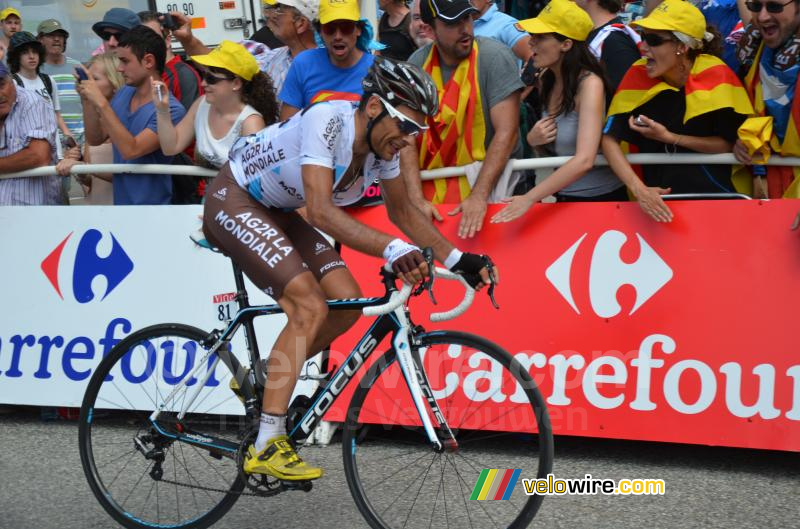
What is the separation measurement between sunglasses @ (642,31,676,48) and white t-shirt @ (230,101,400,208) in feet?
5.56

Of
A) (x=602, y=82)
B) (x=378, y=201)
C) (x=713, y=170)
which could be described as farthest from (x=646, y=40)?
(x=378, y=201)

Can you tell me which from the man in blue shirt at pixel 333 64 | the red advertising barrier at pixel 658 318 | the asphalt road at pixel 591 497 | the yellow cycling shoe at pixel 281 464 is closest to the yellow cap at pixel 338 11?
the man in blue shirt at pixel 333 64

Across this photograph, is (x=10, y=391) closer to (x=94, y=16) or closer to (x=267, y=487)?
(x=267, y=487)

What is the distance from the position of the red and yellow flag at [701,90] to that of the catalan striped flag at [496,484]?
2108mm

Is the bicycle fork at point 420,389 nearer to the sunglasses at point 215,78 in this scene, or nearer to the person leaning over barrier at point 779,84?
the person leaning over barrier at point 779,84

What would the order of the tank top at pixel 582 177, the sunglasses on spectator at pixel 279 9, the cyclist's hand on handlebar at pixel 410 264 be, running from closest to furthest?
the cyclist's hand on handlebar at pixel 410 264
the tank top at pixel 582 177
the sunglasses on spectator at pixel 279 9

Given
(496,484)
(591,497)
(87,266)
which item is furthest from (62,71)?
(496,484)

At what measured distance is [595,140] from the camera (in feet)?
18.3

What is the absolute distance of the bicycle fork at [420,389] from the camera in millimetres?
4098

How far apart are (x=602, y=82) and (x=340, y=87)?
5.09 ft

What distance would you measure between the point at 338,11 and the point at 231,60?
67cm

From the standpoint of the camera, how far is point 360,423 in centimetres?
444

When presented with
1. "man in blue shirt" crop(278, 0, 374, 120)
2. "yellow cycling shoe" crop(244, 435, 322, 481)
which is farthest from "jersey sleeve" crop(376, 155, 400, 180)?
"man in blue shirt" crop(278, 0, 374, 120)

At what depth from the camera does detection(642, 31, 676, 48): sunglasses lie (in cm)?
538
